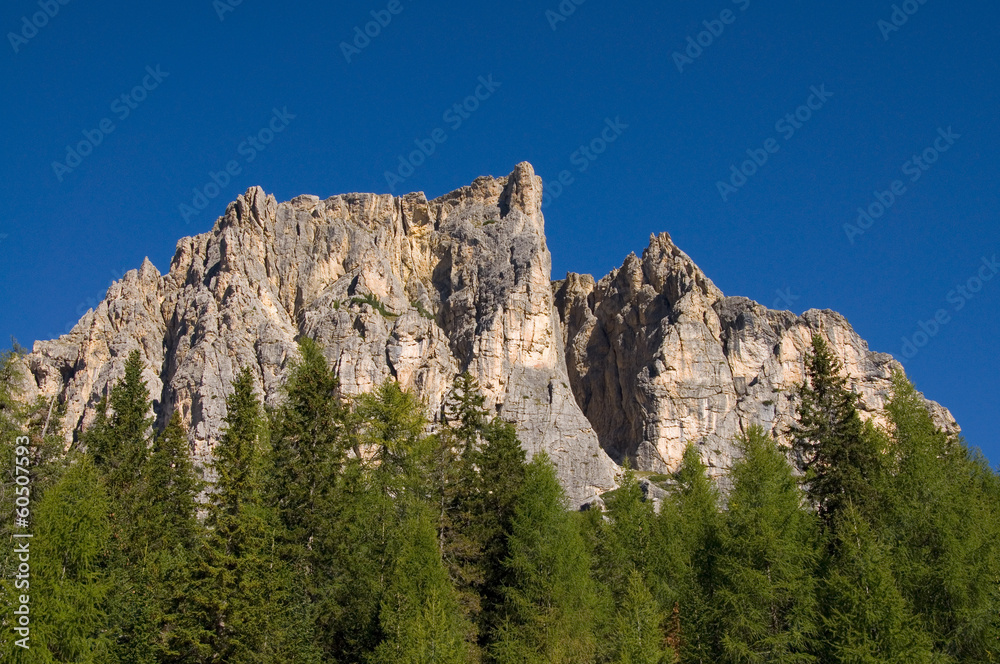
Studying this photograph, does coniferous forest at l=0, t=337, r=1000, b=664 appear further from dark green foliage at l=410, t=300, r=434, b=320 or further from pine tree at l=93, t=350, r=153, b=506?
dark green foliage at l=410, t=300, r=434, b=320

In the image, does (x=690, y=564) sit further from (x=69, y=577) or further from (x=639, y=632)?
(x=69, y=577)

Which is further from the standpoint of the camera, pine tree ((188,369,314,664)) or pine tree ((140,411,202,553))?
pine tree ((140,411,202,553))

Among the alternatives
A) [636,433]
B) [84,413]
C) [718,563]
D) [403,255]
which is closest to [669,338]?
[636,433]

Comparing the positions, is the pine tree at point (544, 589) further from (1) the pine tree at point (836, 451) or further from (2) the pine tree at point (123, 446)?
(2) the pine tree at point (123, 446)

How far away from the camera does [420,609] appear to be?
1293 inches

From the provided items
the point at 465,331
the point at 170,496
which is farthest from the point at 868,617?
the point at 465,331

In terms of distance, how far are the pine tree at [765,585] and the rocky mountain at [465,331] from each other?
2600 inches

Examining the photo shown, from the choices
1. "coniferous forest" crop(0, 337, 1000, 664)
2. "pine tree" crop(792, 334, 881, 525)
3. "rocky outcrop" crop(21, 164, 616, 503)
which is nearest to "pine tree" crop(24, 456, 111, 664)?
"coniferous forest" crop(0, 337, 1000, 664)

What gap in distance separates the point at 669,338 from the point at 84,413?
69650 mm

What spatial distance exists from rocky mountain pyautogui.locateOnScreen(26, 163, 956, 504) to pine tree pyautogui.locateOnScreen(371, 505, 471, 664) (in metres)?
65.1

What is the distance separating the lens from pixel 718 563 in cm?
3425

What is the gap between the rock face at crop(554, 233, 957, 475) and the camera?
115m

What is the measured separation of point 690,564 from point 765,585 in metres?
7.54

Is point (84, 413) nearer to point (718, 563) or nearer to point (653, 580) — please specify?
point (653, 580)
